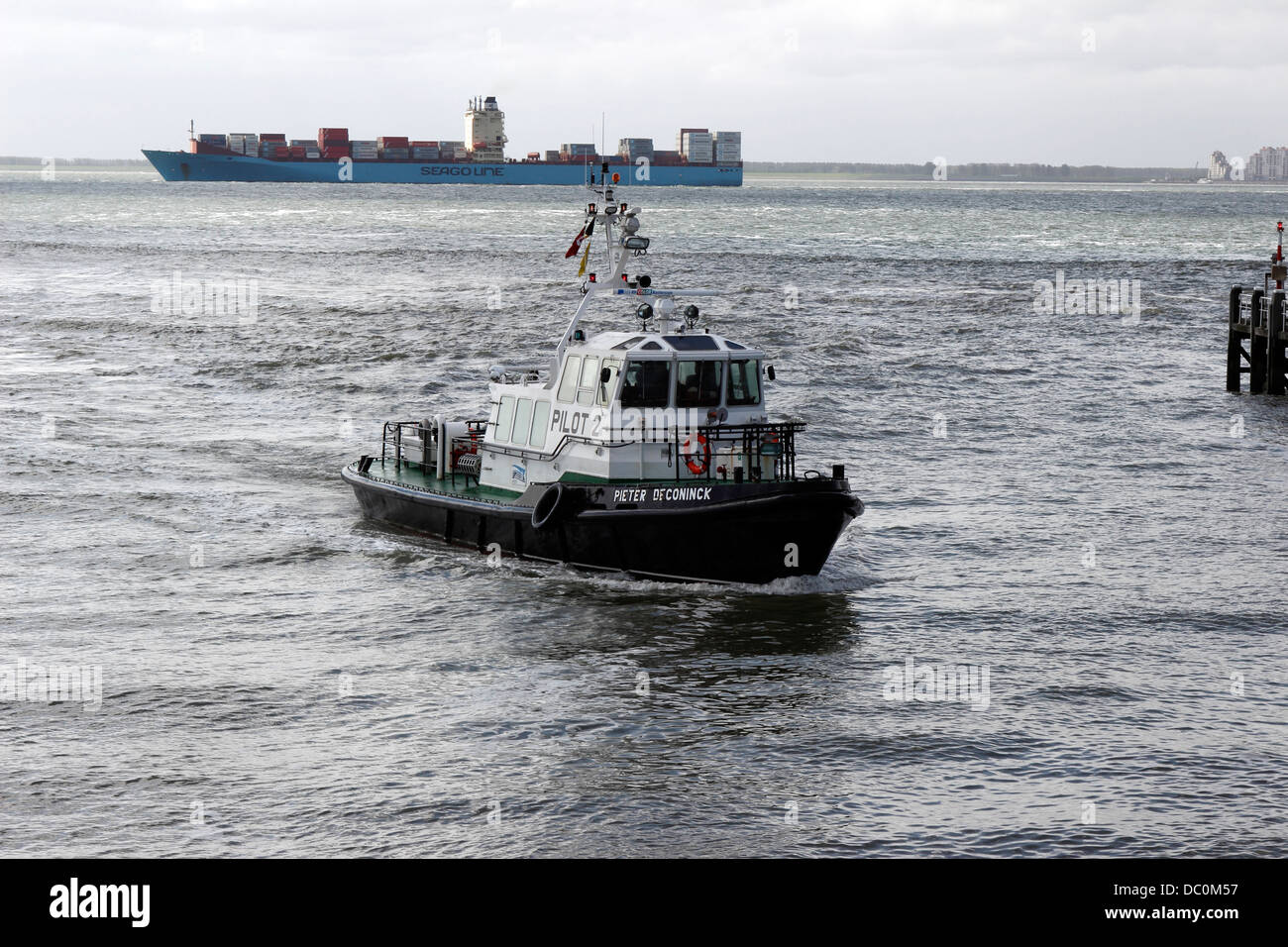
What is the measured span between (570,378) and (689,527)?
125 inches

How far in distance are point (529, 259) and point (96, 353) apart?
36478mm

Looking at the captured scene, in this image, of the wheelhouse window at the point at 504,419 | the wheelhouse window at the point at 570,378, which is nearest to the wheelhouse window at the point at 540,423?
the wheelhouse window at the point at 570,378

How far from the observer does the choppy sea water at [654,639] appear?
12.4 meters

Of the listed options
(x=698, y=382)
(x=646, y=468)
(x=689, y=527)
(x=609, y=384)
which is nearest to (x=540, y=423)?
(x=609, y=384)

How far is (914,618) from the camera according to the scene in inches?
728

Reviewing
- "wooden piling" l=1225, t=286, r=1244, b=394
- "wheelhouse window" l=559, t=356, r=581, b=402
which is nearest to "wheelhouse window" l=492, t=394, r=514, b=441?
"wheelhouse window" l=559, t=356, r=581, b=402

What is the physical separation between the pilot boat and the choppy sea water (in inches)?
18.1

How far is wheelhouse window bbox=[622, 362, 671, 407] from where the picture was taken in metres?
19.7

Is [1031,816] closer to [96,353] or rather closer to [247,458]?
[247,458]

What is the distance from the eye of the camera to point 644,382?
64.7 ft

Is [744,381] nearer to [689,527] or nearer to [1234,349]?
[689,527]

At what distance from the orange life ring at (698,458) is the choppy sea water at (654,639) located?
1096 millimetres

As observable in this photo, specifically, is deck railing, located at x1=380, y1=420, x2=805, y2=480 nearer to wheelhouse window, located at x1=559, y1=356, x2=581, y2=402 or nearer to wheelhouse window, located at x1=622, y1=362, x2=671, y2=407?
wheelhouse window, located at x1=622, y1=362, x2=671, y2=407
